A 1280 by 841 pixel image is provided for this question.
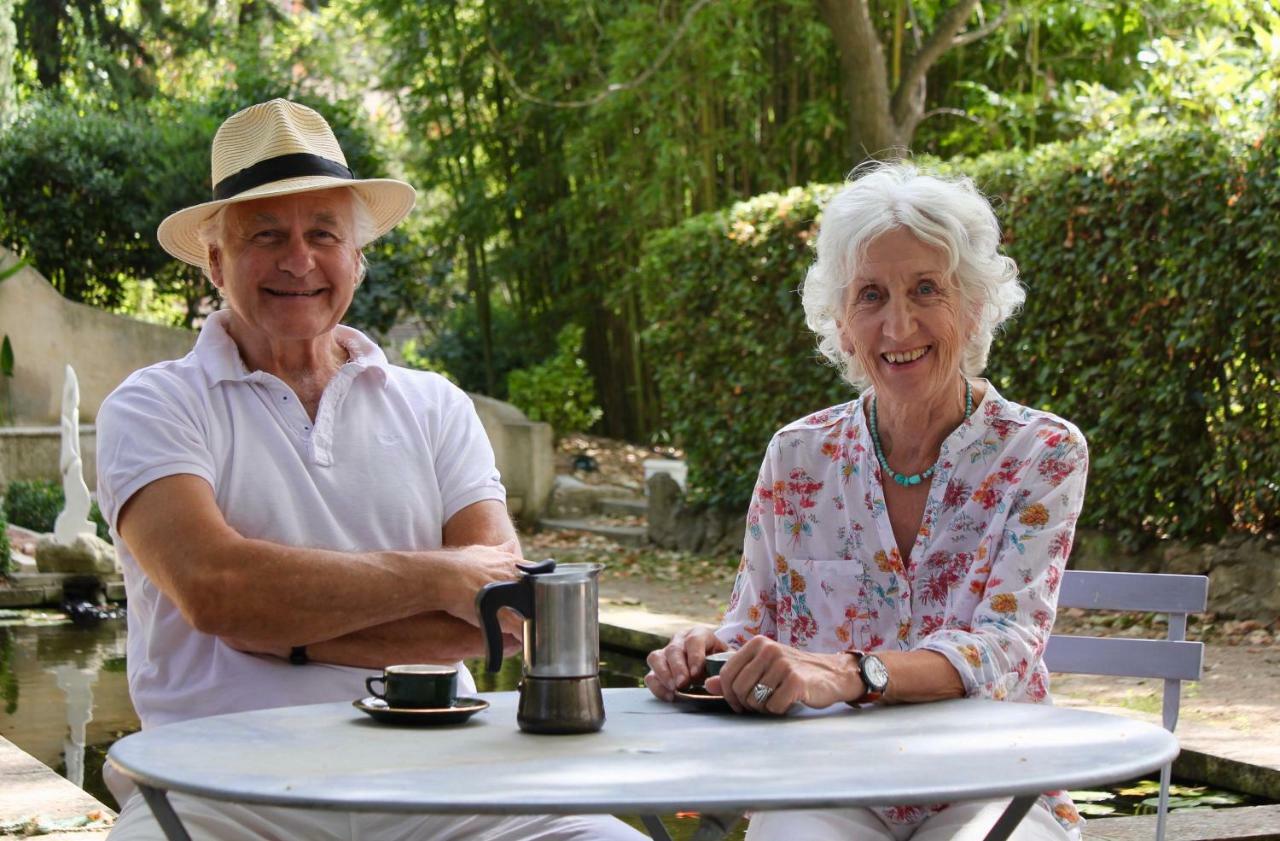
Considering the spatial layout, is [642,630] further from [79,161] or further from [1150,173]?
[79,161]

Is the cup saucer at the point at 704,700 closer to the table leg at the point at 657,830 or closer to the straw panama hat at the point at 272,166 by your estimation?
the table leg at the point at 657,830

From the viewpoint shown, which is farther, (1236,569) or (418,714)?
(1236,569)

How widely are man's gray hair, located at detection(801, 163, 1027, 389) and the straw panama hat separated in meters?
0.90

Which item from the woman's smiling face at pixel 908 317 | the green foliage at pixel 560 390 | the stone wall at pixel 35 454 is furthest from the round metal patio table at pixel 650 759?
the green foliage at pixel 560 390

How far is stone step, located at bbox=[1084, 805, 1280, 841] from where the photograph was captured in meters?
3.79

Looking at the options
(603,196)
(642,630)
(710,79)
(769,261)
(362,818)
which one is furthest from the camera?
(603,196)

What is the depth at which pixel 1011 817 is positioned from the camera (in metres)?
2.14

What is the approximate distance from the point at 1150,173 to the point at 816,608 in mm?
5602

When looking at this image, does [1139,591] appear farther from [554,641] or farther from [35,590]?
[35,590]

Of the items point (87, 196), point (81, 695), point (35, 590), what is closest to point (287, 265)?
point (81, 695)

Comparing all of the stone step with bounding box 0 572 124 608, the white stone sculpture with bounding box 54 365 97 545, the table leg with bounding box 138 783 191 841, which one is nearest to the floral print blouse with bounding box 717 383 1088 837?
the table leg with bounding box 138 783 191 841

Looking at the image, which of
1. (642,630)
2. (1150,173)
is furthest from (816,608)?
(1150,173)

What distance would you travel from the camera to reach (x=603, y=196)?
15.4 meters

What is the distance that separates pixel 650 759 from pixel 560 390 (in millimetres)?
13849
